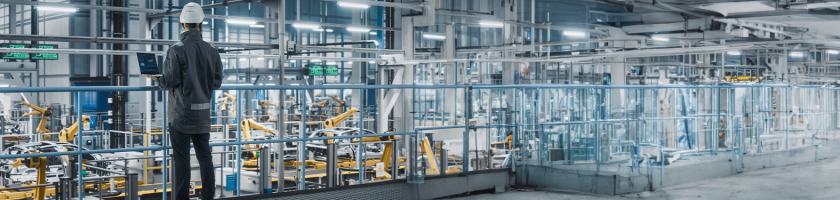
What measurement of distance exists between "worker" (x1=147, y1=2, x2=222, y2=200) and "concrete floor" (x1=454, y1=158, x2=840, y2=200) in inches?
143

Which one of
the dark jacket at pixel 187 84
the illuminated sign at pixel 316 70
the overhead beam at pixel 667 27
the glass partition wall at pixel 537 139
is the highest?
the overhead beam at pixel 667 27

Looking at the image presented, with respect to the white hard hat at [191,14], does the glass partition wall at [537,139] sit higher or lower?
lower

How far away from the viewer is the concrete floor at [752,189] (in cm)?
776

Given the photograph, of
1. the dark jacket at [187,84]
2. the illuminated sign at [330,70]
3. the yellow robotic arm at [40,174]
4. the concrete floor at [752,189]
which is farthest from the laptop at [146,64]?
the illuminated sign at [330,70]

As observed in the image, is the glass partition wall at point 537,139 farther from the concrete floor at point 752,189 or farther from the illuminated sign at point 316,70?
the illuminated sign at point 316,70

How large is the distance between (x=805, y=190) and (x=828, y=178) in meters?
1.75

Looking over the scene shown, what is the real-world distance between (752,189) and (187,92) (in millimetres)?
7329

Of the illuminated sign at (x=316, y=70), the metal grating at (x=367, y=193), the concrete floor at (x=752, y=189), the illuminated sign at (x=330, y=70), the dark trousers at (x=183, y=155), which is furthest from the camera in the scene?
the illuminated sign at (x=330, y=70)

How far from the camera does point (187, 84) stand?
4.59 metres

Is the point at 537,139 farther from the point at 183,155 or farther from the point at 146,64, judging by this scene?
the point at 146,64

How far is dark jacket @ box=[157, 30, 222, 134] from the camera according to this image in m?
4.56

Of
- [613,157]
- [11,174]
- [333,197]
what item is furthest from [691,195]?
[11,174]

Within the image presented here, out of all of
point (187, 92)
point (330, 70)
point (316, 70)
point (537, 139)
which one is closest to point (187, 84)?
point (187, 92)

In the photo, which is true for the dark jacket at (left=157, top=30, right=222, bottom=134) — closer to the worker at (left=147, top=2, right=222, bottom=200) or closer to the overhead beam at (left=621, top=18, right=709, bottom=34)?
the worker at (left=147, top=2, right=222, bottom=200)
